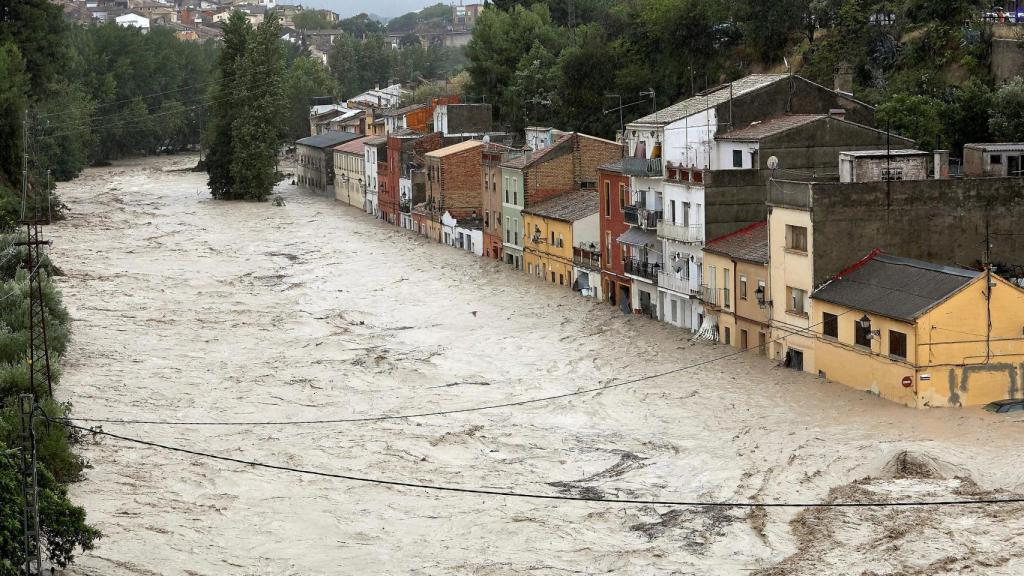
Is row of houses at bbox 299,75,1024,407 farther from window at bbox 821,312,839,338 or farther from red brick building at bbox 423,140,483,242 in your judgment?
red brick building at bbox 423,140,483,242

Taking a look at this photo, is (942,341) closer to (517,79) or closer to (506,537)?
(506,537)

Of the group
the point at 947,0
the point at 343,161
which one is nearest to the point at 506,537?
the point at 947,0

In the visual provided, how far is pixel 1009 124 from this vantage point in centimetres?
5906

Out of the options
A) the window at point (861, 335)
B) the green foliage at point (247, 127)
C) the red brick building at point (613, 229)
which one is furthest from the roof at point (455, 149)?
the window at point (861, 335)

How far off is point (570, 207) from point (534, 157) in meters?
5.27

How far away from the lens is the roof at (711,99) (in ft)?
190

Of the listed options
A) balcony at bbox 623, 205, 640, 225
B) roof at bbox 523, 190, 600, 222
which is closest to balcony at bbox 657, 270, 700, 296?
balcony at bbox 623, 205, 640, 225

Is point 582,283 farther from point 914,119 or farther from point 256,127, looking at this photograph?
point 256,127

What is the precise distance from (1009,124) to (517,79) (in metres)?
50.8

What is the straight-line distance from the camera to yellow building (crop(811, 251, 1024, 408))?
1572 inches

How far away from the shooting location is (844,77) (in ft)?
233

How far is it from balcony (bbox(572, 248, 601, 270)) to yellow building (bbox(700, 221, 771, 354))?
10.2 metres

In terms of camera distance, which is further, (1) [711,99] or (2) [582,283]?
(2) [582,283]

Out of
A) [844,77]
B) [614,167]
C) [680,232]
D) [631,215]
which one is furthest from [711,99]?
[844,77]
